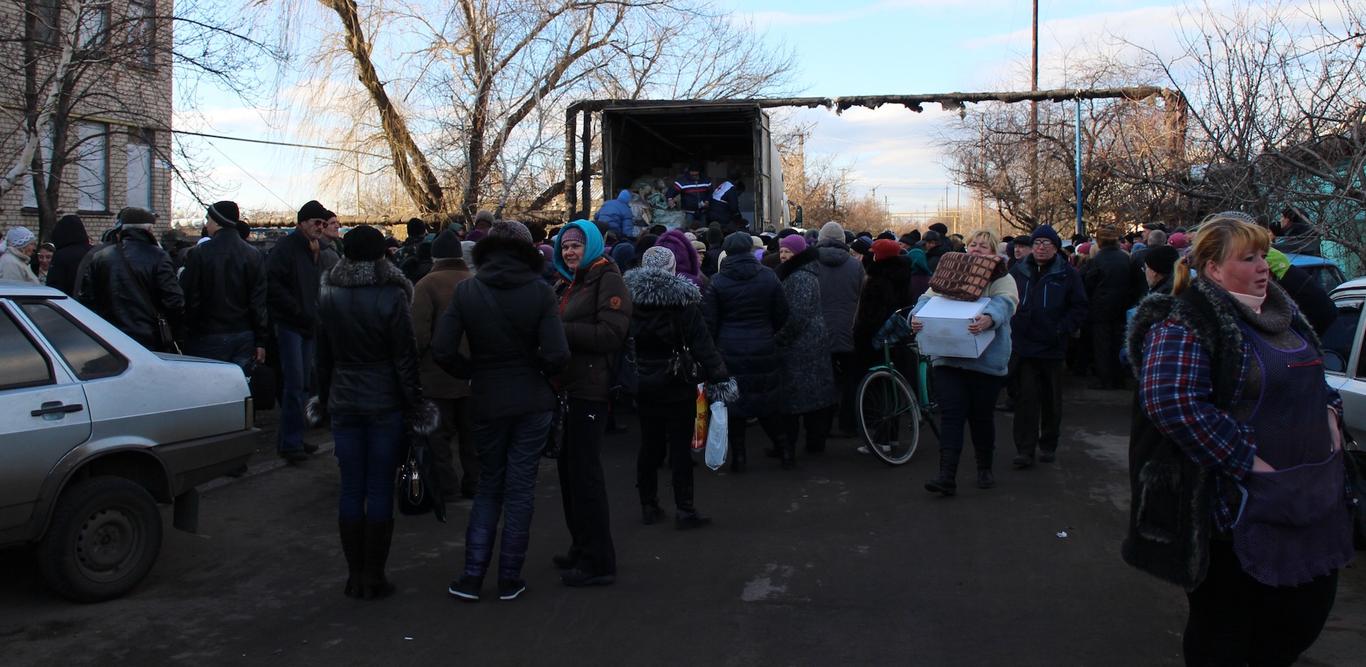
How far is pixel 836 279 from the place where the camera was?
9555 millimetres

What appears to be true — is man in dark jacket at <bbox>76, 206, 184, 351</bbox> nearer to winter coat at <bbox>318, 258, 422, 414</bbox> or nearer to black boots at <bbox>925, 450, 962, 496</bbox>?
winter coat at <bbox>318, 258, 422, 414</bbox>

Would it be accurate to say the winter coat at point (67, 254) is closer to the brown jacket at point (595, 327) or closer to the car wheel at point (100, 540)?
the car wheel at point (100, 540)

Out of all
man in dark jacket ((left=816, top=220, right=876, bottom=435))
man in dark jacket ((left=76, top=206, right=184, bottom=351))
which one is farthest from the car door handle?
man in dark jacket ((left=816, top=220, right=876, bottom=435))

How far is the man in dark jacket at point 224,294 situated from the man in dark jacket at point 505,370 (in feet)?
12.2

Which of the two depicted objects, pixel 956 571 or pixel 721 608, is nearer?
pixel 721 608

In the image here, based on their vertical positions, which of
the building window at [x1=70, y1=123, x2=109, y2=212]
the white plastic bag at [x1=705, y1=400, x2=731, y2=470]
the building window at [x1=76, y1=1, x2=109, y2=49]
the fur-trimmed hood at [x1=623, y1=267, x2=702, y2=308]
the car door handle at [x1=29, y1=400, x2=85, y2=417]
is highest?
the building window at [x1=76, y1=1, x2=109, y2=49]

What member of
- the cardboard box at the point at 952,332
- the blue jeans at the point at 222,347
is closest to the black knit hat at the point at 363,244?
the blue jeans at the point at 222,347

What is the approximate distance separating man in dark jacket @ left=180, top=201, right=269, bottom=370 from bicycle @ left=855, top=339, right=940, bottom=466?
477 centimetres

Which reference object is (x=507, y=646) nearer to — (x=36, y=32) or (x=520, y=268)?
(x=520, y=268)

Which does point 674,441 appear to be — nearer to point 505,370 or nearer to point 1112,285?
point 505,370

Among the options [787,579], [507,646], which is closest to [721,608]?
[787,579]

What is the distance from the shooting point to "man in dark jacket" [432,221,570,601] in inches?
208

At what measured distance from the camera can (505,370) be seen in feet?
17.4

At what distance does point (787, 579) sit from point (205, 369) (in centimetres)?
343
